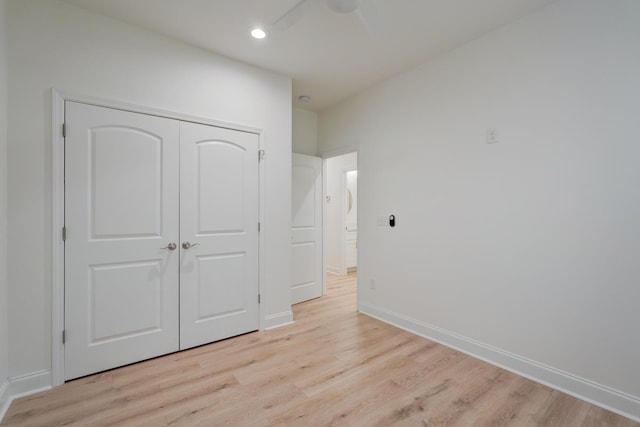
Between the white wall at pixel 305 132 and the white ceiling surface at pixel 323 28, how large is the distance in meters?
1.04

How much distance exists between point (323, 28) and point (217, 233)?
2030 millimetres

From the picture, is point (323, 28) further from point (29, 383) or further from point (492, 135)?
point (29, 383)

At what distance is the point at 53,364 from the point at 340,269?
4310 mm

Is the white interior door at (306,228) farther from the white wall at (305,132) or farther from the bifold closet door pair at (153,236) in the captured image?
the bifold closet door pair at (153,236)

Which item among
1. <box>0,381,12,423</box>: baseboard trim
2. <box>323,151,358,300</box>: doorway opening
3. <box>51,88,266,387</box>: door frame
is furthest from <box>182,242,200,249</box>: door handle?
<box>323,151,358,300</box>: doorway opening

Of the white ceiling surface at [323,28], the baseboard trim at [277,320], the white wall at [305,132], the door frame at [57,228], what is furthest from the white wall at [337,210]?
the door frame at [57,228]

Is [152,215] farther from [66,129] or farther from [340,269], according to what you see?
[340,269]

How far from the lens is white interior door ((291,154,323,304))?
4.01 metres

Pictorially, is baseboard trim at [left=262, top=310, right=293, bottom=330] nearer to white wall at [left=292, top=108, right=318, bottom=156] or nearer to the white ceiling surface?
white wall at [left=292, top=108, right=318, bottom=156]

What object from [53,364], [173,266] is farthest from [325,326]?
[53,364]

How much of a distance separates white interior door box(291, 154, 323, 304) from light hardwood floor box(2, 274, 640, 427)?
139cm

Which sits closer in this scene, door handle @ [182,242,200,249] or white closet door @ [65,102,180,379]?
white closet door @ [65,102,180,379]

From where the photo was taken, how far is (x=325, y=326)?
10.4 ft

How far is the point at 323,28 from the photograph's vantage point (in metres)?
2.39
